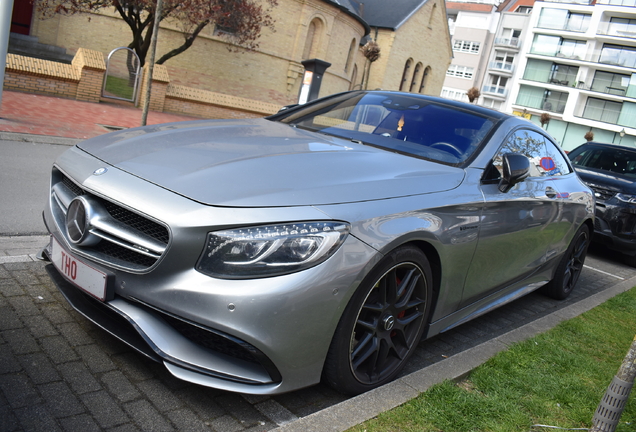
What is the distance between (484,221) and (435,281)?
0.52 metres

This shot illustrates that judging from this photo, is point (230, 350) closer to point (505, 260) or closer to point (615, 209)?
point (505, 260)

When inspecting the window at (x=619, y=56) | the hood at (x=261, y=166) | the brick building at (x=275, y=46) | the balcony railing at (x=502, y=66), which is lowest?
the hood at (x=261, y=166)

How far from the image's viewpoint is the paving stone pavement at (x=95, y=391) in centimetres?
237

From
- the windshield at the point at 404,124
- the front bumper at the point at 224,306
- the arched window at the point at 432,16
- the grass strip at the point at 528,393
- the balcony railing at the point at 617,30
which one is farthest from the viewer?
the balcony railing at the point at 617,30

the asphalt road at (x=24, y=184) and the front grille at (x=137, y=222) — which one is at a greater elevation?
the front grille at (x=137, y=222)

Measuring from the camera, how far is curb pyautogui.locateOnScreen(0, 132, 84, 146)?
9.30 meters

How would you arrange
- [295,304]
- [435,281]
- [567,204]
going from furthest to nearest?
[567,204]
[435,281]
[295,304]

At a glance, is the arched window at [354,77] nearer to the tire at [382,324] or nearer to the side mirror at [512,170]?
the side mirror at [512,170]

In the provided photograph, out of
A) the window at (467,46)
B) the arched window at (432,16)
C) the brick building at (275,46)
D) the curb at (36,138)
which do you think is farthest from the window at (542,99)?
the curb at (36,138)


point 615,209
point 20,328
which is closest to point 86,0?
point 615,209

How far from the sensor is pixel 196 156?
293 centimetres

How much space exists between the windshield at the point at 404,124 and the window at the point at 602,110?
6352cm

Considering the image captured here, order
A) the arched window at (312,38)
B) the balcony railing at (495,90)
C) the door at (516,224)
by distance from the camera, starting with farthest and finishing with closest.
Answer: the balcony railing at (495,90)
the arched window at (312,38)
the door at (516,224)

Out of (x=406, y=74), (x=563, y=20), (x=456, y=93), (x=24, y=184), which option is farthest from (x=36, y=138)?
(x=456, y=93)
